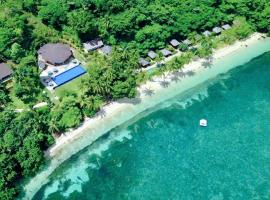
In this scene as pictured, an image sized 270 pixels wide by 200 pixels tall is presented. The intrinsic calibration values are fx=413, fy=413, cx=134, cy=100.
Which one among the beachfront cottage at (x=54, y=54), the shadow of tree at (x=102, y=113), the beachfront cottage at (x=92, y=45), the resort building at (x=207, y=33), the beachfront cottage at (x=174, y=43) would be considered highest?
the beachfront cottage at (x=54, y=54)

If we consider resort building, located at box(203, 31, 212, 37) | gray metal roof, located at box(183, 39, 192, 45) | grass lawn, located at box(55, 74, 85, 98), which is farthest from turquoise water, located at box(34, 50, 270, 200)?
resort building, located at box(203, 31, 212, 37)

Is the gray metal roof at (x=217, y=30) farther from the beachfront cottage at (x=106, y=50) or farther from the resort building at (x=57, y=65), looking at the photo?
the resort building at (x=57, y=65)

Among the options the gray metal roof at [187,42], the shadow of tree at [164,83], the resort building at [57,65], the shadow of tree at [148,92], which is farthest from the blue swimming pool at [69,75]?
the gray metal roof at [187,42]

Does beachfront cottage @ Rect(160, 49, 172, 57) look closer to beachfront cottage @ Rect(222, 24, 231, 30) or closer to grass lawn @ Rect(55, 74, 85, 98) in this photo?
beachfront cottage @ Rect(222, 24, 231, 30)

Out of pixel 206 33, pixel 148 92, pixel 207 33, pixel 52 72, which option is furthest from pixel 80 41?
pixel 207 33

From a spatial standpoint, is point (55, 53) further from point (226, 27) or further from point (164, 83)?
point (226, 27)
